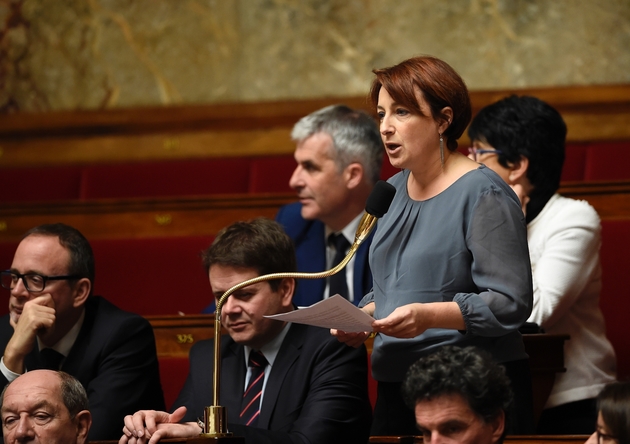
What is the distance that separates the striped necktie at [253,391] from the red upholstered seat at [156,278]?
0.69 meters

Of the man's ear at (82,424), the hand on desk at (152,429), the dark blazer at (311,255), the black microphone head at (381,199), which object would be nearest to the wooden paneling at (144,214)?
the dark blazer at (311,255)

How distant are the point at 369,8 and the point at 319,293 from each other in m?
1.26

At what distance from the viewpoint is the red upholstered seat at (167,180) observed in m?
2.80

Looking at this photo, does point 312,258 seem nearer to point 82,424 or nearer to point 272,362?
point 272,362

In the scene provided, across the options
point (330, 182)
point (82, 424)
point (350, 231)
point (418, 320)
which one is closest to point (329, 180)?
point (330, 182)

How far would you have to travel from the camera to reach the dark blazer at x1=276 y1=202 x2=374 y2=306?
80.2 inches

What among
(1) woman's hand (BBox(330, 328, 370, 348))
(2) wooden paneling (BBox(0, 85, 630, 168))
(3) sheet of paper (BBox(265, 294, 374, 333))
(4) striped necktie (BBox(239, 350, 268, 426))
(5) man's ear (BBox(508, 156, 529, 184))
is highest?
(2) wooden paneling (BBox(0, 85, 630, 168))

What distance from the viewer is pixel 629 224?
6.86ft

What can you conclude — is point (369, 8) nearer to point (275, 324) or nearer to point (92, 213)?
point (92, 213)

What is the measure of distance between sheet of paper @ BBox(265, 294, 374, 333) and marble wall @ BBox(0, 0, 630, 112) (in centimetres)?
189

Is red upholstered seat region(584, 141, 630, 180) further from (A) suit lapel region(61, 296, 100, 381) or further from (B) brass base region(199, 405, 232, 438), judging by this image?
(B) brass base region(199, 405, 232, 438)

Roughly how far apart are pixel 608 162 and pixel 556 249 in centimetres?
87

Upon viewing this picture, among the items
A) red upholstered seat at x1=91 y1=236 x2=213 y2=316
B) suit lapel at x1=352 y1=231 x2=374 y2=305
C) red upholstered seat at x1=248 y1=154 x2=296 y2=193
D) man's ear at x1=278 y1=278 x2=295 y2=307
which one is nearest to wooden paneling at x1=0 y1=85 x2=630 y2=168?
red upholstered seat at x1=248 y1=154 x2=296 y2=193

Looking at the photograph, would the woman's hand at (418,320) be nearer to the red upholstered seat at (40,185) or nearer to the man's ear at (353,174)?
the man's ear at (353,174)
